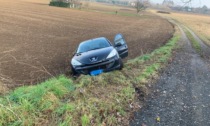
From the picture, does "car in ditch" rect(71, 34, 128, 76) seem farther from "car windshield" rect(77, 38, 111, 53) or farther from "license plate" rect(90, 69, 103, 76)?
"car windshield" rect(77, 38, 111, 53)

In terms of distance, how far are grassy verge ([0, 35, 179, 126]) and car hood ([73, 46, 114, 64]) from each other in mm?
1396

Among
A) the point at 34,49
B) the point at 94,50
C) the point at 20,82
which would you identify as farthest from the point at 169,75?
the point at 34,49

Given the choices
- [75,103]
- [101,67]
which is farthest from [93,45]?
[75,103]

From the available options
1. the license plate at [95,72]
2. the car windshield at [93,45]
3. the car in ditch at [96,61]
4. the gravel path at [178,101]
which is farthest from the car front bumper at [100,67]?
the gravel path at [178,101]

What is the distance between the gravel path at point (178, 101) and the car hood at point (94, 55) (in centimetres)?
244

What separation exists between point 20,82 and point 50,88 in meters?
3.47

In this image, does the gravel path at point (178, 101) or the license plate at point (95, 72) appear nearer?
the gravel path at point (178, 101)

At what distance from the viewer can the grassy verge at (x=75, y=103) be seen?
18.5 ft

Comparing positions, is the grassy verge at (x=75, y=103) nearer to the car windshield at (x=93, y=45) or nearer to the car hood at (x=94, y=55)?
the car hood at (x=94, y=55)

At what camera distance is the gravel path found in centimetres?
681

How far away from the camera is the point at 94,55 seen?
10.9 metres

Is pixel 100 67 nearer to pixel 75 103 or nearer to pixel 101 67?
pixel 101 67

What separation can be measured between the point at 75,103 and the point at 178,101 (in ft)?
11.3

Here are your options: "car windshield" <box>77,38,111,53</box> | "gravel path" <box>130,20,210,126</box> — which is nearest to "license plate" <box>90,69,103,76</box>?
"car windshield" <box>77,38,111,53</box>
